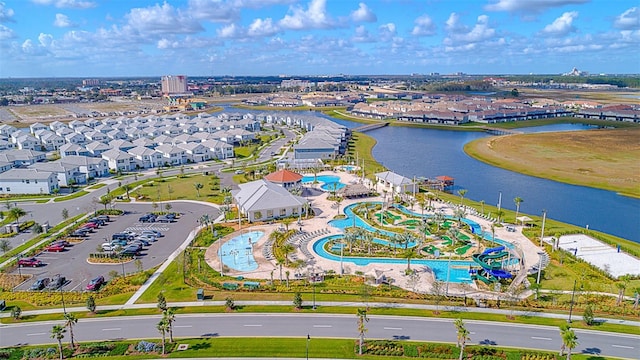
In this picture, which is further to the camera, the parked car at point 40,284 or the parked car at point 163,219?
the parked car at point 163,219

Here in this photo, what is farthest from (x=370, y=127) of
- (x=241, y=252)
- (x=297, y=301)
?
(x=297, y=301)

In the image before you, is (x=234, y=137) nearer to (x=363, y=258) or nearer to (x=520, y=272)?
(x=363, y=258)

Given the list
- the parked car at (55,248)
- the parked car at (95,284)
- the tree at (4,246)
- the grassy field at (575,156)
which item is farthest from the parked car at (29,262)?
the grassy field at (575,156)

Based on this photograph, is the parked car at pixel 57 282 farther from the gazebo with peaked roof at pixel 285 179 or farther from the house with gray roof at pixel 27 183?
the house with gray roof at pixel 27 183

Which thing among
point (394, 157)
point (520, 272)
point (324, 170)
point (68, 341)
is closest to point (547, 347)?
point (520, 272)

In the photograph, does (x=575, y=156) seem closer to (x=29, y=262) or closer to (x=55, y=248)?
(x=55, y=248)

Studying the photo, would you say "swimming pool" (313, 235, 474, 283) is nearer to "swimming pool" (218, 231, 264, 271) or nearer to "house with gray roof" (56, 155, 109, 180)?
"swimming pool" (218, 231, 264, 271)
